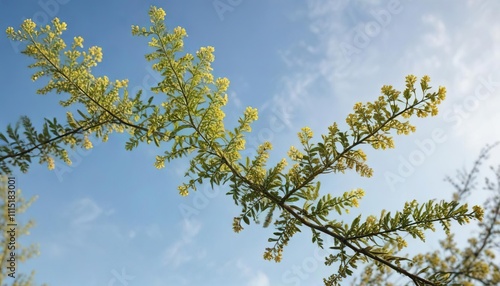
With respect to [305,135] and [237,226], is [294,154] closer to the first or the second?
[305,135]

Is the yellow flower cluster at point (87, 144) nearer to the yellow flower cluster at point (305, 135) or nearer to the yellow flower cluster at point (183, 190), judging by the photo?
the yellow flower cluster at point (183, 190)

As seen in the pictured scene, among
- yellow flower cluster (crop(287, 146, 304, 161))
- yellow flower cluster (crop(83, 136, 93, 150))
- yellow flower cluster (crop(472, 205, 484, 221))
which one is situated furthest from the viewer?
yellow flower cluster (crop(83, 136, 93, 150))

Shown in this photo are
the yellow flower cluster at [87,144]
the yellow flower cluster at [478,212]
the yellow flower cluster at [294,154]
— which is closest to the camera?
the yellow flower cluster at [478,212]

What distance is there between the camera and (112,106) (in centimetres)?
362

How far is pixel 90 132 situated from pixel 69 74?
0.67 m

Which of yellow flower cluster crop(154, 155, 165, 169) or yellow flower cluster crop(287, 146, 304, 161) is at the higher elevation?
yellow flower cluster crop(154, 155, 165, 169)

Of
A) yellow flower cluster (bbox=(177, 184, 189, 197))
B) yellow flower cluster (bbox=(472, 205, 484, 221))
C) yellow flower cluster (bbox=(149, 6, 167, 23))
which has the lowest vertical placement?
yellow flower cluster (bbox=(472, 205, 484, 221))

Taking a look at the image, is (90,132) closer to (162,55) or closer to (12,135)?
(12,135)

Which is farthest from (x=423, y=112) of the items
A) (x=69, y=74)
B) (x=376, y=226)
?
(x=69, y=74)

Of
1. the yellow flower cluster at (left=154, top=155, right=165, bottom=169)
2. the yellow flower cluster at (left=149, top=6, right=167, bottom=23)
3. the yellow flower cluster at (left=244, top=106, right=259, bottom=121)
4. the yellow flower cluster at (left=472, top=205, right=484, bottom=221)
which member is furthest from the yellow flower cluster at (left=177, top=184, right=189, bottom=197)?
the yellow flower cluster at (left=472, top=205, right=484, bottom=221)

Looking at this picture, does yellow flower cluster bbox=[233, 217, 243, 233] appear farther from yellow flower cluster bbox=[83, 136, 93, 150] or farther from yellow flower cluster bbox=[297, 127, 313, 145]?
yellow flower cluster bbox=[83, 136, 93, 150]

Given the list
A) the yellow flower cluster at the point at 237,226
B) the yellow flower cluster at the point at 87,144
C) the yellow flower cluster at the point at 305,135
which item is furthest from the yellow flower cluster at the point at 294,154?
the yellow flower cluster at the point at 87,144

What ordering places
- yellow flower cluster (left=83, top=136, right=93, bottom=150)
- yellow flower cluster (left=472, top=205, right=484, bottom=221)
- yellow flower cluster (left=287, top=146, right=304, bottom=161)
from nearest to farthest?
yellow flower cluster (left=472, top=205, right=484, bottom=221), yellow flower cluster (left=287, top=146, right=304, bottom=161), yellow flower cluster (left=83, top=136, right=93, bottom=150)

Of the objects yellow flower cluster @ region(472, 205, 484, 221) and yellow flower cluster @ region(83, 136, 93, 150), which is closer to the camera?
yellow flower cluster @ region(472, 205, 484, 221)
